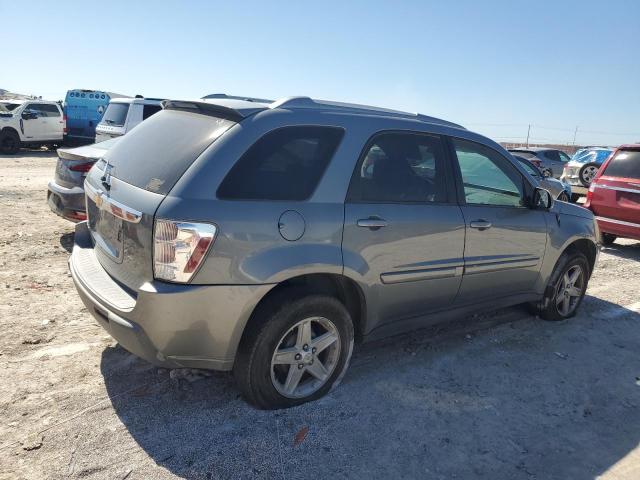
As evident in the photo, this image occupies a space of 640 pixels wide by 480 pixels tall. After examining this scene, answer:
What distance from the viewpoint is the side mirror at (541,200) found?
168 inches

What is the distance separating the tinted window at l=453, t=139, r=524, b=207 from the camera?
389 cm

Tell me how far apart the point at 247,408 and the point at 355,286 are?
1023 millimetres

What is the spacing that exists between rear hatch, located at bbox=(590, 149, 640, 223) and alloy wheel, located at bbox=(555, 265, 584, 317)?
3.59 meters

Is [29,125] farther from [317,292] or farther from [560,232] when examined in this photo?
[560,232]

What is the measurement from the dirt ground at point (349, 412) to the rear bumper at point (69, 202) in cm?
131

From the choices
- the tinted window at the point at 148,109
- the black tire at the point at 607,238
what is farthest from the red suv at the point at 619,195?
the tinted window at the point at 148,109

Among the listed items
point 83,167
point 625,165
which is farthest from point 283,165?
point 625,165

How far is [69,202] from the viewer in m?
5.73

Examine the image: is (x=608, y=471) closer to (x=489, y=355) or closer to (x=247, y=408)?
(x=489, y=355)

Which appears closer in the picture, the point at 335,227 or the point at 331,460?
the point at 331,460

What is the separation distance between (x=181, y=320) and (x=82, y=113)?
67.3ft

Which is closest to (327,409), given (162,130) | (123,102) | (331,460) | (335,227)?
(331,460)

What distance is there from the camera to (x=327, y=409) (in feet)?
10.4

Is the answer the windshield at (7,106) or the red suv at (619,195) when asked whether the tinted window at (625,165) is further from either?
the windshield at (7,106)
